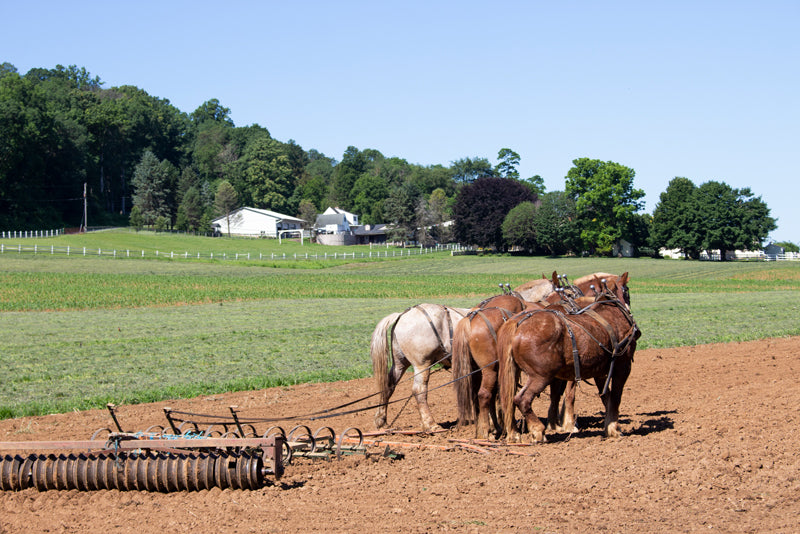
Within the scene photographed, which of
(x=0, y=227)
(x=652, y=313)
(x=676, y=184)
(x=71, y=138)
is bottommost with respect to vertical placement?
(x=652, y=313)

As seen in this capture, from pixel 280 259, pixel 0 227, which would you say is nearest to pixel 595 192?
pixel 280 259

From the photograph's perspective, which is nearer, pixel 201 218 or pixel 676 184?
pixel 676 184

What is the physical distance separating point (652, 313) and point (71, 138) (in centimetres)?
10881

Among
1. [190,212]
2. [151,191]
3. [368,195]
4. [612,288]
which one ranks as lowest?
[612,288]

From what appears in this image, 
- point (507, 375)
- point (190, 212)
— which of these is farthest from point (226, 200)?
point (507, 375)

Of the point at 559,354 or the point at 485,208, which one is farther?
the point at 485,208

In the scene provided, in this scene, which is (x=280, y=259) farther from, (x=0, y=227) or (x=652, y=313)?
(x=652, y=313)

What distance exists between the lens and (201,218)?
120375mm

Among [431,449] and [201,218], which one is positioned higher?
[201,218]

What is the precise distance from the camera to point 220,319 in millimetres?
31344

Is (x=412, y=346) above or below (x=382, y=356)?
above

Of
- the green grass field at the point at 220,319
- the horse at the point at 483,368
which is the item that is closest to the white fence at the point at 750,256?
the green grass field at the point at 220,319

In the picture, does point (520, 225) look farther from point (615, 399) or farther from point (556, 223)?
point (615, 399)

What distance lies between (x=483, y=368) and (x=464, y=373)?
347 mm
